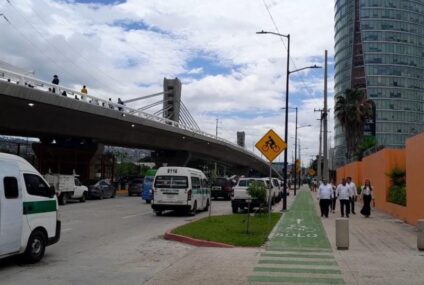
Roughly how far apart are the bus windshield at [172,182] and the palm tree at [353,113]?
4657cm

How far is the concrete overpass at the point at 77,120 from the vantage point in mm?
34906

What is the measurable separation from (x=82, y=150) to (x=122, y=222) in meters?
29.9

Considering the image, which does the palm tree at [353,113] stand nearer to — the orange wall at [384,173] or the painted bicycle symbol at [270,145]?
the orange wall at [384,173]

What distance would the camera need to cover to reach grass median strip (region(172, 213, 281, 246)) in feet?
50.1

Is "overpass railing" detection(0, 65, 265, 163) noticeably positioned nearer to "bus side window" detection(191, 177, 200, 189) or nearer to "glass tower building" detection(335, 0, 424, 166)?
"bus side window" detection(191, 177, 200, 189)

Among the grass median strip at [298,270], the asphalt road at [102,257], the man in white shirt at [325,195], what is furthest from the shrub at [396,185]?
the grass median strip at [298,270]

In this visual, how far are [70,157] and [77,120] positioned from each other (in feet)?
22.5

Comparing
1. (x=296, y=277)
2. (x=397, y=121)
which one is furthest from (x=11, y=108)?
(x=397, y=121)

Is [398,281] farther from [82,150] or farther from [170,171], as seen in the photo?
[82,150]

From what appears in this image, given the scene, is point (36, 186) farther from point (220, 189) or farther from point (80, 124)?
point (220, 189)

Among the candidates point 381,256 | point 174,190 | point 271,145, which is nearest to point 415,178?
point 271,145

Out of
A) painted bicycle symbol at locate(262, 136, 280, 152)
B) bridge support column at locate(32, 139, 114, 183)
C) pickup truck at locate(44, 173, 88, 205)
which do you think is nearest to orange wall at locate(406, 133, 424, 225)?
painted bicycle symbol at locate(262, 136, 280, 152)

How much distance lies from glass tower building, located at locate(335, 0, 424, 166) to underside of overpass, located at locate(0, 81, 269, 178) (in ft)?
208

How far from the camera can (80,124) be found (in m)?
44.6
